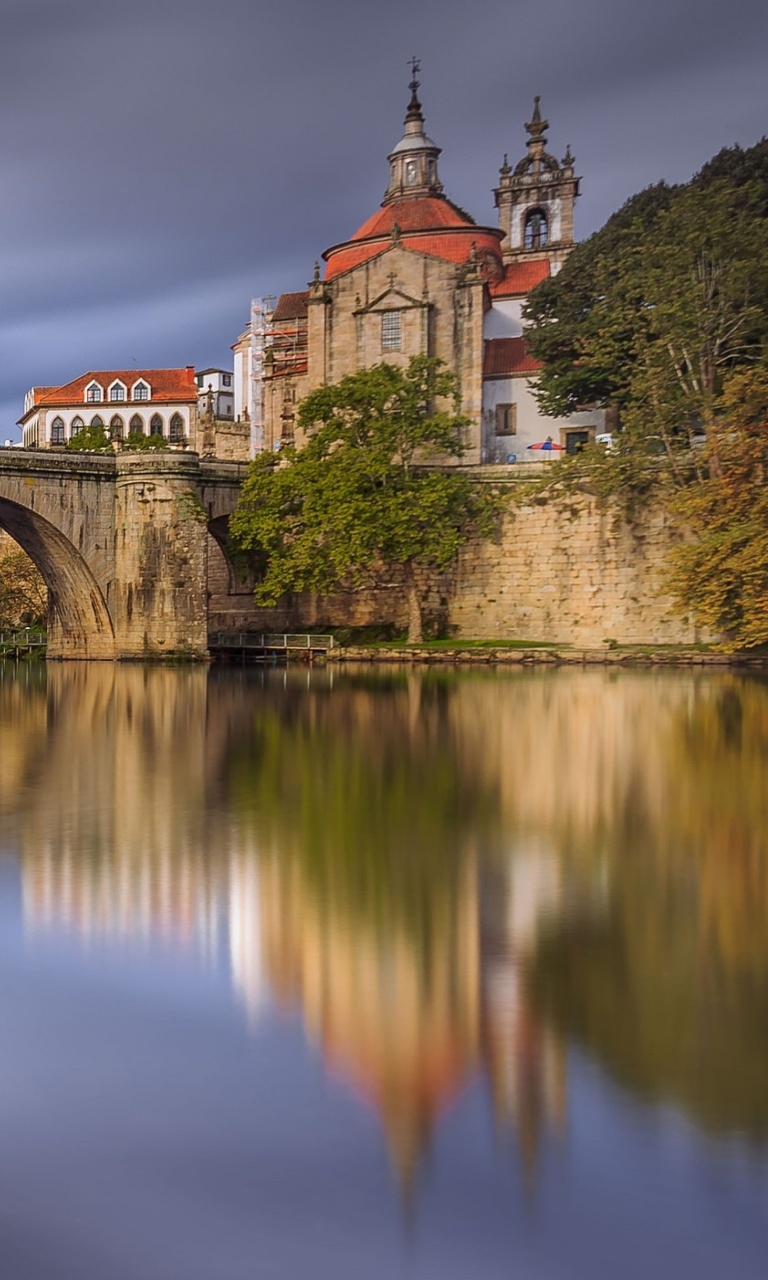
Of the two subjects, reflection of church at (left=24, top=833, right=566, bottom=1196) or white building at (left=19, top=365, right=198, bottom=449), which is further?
white building at (left=19, top=365, right=198, bottom=449)

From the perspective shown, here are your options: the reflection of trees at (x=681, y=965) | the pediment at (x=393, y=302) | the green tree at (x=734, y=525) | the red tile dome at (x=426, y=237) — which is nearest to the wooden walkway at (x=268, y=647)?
the green tree at (x=734, y=525)

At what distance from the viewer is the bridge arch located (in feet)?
128

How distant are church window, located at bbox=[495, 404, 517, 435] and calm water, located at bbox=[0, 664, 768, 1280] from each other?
38.0 m

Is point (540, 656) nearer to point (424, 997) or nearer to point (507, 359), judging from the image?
point (507, 359)

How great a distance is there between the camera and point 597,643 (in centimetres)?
4091

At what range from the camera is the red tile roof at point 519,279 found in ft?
173

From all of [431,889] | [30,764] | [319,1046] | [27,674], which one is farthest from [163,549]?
[319,1046]

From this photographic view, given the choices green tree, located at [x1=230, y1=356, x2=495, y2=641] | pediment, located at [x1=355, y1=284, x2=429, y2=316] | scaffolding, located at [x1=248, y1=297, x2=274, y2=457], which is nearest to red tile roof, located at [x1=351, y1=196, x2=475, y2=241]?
pediment, located at [x1=355, y1=284, x2=429, y2=316]

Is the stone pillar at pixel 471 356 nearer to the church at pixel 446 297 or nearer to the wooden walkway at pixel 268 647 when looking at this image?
the church at pixel 446 297

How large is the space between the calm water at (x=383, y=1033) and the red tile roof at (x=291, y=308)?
52.3m

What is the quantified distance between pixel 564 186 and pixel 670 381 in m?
26.1

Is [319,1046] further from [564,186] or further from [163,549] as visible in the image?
[564,186]

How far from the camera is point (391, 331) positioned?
156ft

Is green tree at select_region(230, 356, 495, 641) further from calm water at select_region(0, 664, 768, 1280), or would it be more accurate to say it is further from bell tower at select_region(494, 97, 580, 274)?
calm water at select_region(0, 664, 768, 1280)
